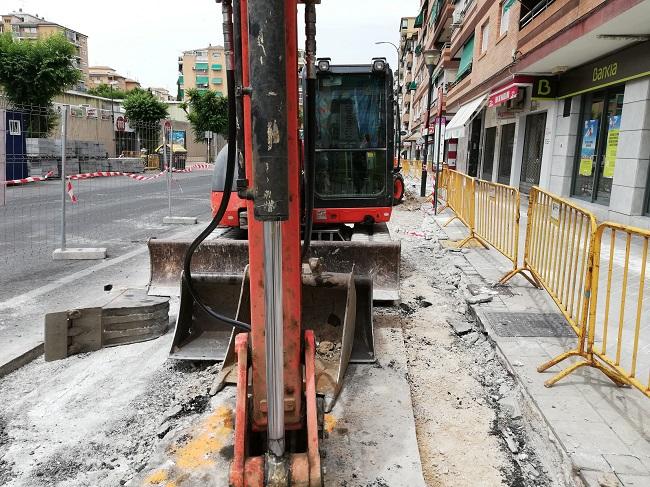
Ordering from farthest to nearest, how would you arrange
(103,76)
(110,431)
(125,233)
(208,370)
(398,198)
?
1. (103,76)
2. (125,233)
3. (398,198)
4. (208,370)
5. (110,431)

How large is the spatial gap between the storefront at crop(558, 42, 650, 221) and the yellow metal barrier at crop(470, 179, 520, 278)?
344cm

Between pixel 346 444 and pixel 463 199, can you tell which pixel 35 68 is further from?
pixel 346 444

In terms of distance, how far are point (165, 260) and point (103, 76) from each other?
143282 millimetres

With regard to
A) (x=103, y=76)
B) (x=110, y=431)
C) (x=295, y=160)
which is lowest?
(x=110, y=431)

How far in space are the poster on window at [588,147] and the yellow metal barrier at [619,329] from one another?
7.14m

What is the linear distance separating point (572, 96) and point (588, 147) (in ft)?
5.16

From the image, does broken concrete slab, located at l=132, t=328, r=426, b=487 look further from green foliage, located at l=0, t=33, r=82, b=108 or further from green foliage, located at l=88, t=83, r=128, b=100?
green foliage, located at l=88, t=83, r=128, b=100

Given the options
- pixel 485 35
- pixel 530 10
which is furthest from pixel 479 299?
pixel 485 35

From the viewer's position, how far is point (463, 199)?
35.7ft

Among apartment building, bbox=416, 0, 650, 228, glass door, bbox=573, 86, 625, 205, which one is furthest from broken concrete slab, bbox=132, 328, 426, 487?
glass door, bbox=573, 86, 625, 205

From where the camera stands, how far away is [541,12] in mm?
13078

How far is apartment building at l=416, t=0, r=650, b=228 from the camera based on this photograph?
9.88 meters

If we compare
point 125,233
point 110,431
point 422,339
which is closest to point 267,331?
point 110,431

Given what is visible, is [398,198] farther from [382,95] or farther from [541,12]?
[541,12]
